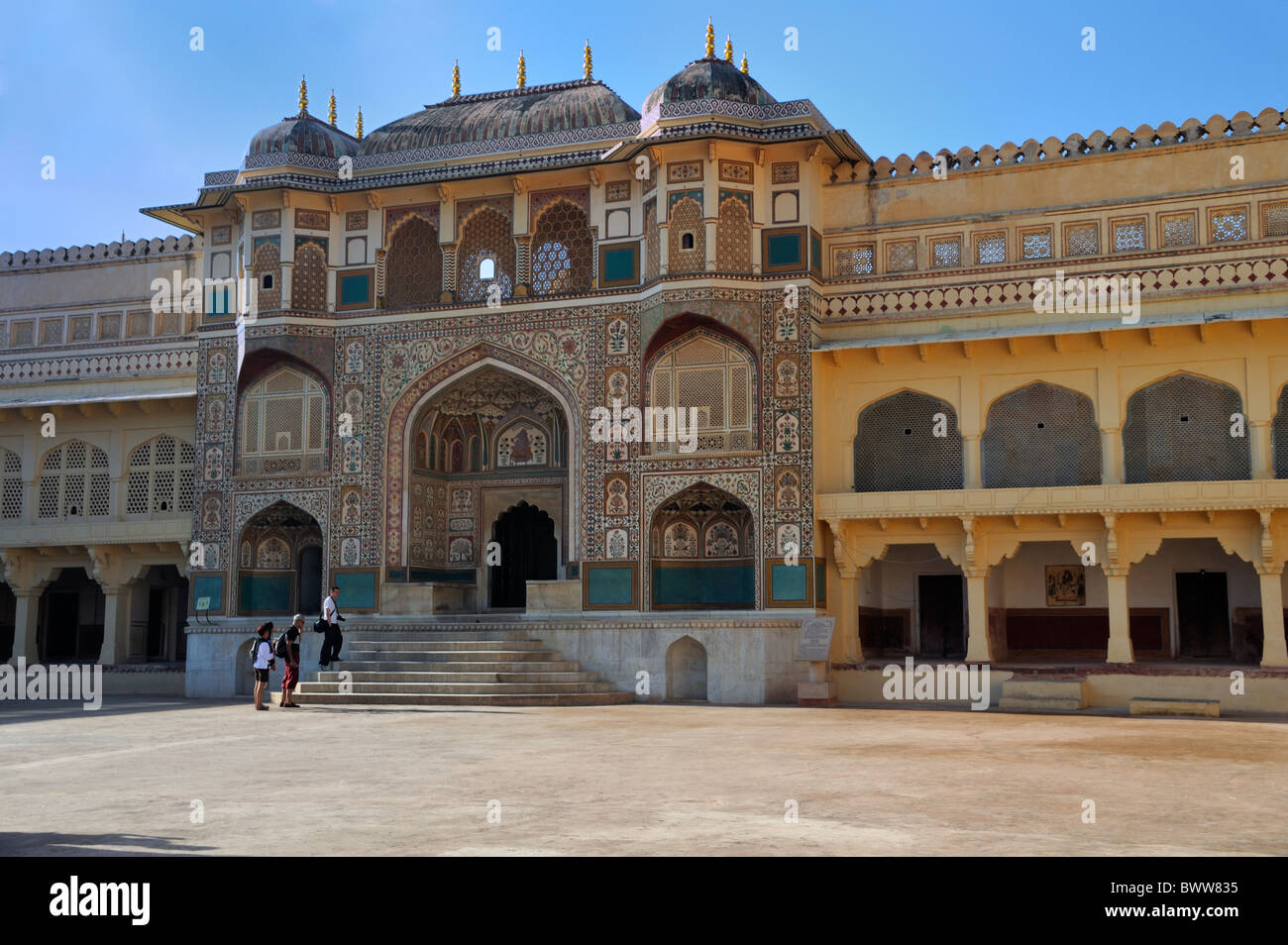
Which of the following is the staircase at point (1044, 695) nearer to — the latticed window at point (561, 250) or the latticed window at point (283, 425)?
the latticed window at point (561, 250)

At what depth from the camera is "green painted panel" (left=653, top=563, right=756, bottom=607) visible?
1886cm

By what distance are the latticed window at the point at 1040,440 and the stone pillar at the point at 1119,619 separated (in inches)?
57.8

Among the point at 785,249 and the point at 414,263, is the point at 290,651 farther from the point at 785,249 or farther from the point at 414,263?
the point at 785,249

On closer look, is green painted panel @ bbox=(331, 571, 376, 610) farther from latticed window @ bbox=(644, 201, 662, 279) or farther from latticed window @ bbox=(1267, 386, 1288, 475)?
latticed window @ bbox=(1267, 386, 1288, 475)

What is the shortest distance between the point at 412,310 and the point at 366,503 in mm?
2965

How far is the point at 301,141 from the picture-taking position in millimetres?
20594

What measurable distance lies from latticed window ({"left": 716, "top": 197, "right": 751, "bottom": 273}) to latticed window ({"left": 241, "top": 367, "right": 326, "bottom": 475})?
6.51 metres

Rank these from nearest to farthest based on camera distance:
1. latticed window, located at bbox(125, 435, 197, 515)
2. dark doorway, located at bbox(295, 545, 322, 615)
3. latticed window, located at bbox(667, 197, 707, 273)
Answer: latticed window, located at bbox(667, 197, 707, 273)
dark doorway, located at bbox(295, 545, 322, 615)
latticed window, located at bbox(125, 435, 197, 515)

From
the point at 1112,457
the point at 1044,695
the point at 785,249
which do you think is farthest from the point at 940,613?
the point at 785,249

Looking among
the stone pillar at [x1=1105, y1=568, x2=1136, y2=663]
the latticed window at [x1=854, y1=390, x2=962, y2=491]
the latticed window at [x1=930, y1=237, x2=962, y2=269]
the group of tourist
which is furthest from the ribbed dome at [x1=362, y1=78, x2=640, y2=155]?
the stone pillar at [x1=1105, y1=568, x2=1136, y2=663]

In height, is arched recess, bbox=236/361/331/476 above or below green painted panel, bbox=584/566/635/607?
above

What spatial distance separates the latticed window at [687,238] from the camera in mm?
18484

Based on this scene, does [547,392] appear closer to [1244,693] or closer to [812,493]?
[812,493]
